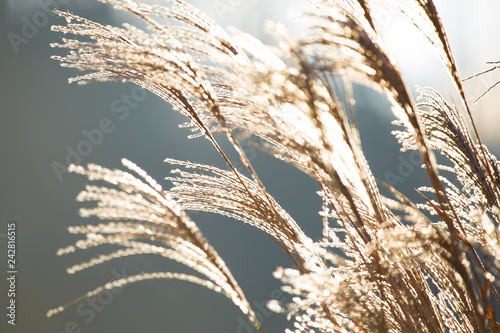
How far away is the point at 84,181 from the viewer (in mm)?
6246

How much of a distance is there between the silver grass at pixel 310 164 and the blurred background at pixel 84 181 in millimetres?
4488

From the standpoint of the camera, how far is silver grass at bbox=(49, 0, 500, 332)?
554 millimetres

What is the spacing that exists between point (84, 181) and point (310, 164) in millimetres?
6280

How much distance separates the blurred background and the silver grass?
4488 millimetres

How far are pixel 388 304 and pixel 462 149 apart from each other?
47 centimetres

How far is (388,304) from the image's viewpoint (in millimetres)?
A: 790

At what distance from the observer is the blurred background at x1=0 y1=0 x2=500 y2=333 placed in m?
5.52

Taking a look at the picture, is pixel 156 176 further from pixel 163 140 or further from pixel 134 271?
pixel 134 271

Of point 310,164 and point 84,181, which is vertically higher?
point 84,181

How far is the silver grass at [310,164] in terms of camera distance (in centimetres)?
55

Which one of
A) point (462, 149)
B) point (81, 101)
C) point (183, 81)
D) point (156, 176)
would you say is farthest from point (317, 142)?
point (81, 101)

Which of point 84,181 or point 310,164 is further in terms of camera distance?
point 84,181

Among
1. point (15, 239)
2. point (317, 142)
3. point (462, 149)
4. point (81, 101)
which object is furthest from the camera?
point (81, 101)

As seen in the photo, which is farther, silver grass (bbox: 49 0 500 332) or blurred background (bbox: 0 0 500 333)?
blurred background (bbox: 0 0 500 333)
